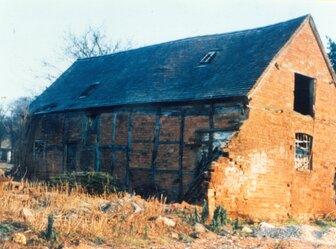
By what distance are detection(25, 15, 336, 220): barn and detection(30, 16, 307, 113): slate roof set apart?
0.23 ft

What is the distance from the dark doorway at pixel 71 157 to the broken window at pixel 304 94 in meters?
10.3

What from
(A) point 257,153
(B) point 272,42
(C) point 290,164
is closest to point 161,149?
(A) point 257,153

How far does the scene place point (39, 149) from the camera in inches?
920

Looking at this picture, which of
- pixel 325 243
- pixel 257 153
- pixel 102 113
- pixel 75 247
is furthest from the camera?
pixel 102 113

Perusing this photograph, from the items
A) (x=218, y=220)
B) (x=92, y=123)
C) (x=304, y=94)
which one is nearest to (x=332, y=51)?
(x=304, y=94)

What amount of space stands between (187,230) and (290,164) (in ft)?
25.7

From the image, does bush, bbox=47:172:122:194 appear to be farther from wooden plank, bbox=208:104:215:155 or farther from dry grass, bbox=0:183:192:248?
wooden plank, bbox=208:104:215:155

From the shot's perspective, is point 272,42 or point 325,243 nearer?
point 325,243

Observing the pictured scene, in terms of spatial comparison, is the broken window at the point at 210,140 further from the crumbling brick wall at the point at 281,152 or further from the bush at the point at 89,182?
the bush at the point at 89,182

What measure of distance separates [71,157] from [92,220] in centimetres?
1273

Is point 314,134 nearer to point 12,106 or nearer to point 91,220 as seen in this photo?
point 91,220

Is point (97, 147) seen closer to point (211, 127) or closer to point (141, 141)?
point (141, 141)

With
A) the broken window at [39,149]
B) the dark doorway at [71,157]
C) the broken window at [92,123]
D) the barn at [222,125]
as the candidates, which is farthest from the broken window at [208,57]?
the broken window at [39,149]

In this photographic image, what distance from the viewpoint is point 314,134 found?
18359 mm
